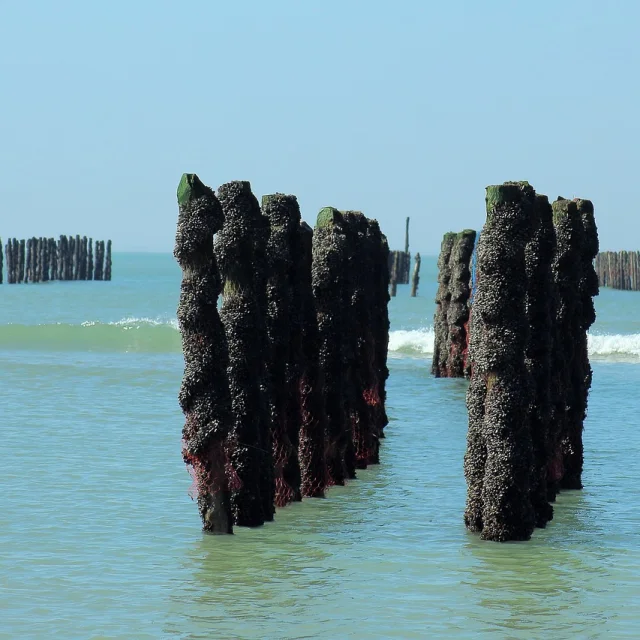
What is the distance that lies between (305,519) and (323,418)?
1.50 metres

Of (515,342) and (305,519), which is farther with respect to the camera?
(305,519)

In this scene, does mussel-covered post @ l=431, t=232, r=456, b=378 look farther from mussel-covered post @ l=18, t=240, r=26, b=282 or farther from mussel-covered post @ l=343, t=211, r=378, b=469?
mussel-covered post @ l=18, t=240, r=26, b=282

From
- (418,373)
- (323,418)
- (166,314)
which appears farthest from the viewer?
(166,314)

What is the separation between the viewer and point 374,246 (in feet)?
65.4

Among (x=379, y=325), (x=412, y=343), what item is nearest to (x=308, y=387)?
(x=379, y=325)

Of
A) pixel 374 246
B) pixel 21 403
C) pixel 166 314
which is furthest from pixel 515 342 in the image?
pixel 166 314

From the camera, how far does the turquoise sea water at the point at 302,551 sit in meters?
9.70

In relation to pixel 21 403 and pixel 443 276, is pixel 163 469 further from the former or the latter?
pixel 443 276

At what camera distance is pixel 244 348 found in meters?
12.3

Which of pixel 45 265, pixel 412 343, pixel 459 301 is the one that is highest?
pixel 45 265

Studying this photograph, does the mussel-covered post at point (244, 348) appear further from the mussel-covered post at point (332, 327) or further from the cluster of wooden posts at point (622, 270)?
the cluster of wooden posts at point (622, 270)

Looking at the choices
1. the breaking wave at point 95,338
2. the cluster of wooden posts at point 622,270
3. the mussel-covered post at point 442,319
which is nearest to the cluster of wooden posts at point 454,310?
the mussel-covered post at point 442,319

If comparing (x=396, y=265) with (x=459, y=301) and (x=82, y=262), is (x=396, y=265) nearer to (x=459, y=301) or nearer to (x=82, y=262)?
(x=82, y=262)

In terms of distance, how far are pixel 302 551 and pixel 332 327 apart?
143 inches
